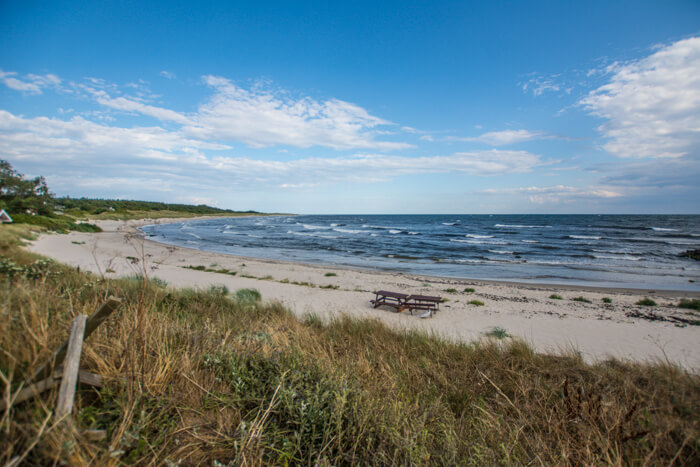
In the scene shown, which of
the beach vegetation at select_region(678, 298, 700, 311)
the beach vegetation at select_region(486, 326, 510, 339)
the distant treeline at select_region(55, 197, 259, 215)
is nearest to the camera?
the beach vegetation at select_region(486, 326, 510, 339)

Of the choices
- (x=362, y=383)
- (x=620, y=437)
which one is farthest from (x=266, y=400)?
(x=620, y=437)

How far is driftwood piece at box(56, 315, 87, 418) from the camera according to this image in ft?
5.47

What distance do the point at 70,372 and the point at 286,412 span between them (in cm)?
158

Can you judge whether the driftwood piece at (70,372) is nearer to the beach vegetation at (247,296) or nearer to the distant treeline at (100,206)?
the beach vegetation at (247,296)

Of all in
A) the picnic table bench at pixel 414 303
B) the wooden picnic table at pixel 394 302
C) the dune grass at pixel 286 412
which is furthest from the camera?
the wooden picnic table at pixel 394 302

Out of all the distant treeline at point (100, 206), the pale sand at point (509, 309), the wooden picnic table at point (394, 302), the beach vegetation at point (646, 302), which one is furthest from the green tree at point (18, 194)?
the beach vegetation at point (646, 302)

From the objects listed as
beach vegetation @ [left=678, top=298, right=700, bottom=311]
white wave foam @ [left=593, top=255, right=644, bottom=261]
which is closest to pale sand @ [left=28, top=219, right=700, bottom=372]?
beach vegetation @ [left=678, top=298, right=700, bottom=311]

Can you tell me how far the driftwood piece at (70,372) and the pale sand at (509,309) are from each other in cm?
381

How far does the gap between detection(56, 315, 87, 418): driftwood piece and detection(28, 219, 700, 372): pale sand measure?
3.81m

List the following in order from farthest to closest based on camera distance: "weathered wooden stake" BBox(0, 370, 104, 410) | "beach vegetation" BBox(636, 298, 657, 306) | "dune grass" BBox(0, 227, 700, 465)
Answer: "beach vegetation" BBox(636, 298, 657, 306) → "dune grass" BBox(0, 227, 700, 465) → "weathered wooden stake" BBox(0, 370, 104, 410)

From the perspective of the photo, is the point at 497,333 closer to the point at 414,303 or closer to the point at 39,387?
the point at 414,303

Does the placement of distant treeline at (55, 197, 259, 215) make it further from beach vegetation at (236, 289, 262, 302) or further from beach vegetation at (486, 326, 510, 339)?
beach vegetation at (486, 326, 510, 339)

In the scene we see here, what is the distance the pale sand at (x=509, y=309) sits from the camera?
26.9ft

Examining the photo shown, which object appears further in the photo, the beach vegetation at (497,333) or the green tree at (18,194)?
the green tree at (18,194)
